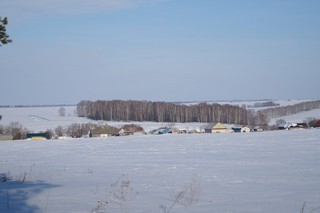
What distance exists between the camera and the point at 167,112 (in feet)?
365

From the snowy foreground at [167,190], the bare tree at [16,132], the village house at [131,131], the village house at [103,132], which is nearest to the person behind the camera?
the snowy foreground at [167,190]

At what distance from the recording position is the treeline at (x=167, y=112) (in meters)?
107

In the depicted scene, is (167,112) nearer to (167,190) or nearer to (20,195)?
(167,190)

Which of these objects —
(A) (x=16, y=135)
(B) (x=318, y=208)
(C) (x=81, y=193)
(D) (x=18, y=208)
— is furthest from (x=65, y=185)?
(A) (x=16, y=135)

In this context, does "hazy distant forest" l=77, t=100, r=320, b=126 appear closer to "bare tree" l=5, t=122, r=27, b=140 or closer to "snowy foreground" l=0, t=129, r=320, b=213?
"bare tree" l=5, t=122, r=27, b=140

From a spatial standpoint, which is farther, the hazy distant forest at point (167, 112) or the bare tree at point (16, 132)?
the hazy distant forest at point (167, 112)

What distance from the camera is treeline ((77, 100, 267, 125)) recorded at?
106688mm

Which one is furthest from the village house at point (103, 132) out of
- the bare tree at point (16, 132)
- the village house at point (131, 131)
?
the bare tree at point (16, 132)

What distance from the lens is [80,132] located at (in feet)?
223

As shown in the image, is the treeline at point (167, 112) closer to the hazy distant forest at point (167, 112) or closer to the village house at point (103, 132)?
the hazy distant forest at point (167, 112)

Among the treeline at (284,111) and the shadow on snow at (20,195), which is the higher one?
the treeline at (284,111)

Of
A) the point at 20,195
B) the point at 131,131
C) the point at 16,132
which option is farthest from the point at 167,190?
the point at 131,131

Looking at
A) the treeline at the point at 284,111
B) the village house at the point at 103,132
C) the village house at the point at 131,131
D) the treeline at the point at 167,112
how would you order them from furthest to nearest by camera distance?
the treeline at the point at 284,111 < the treeline at the point at 167,112 < the village house at the point at 131,131 < the village house at the point at 103,132

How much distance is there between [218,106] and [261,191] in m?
103
